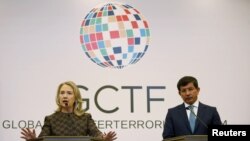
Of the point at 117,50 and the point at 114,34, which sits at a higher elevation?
the point at 114,34

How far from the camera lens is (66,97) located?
5.29 m

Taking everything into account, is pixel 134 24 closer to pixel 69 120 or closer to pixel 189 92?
pixel 189 92

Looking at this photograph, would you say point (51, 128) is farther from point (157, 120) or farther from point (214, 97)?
point (214, 97)

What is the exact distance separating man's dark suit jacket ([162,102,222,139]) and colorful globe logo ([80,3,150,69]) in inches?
89.8

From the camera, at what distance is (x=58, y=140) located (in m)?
4.44

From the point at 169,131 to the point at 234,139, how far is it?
2031 millimetres

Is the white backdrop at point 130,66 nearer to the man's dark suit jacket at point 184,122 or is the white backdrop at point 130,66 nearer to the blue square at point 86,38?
the blue square at point 86,38

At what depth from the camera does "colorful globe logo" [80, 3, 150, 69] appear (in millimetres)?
7676

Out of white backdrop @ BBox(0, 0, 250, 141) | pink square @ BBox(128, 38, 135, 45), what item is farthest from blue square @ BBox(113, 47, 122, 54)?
white backdrop @ BBox(0, 0, 250, 141)

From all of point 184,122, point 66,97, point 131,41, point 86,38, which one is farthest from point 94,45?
point 184,122

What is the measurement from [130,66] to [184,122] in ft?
7.77

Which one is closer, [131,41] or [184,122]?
[184,122]

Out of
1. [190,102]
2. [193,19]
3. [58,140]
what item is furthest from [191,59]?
[58,140]

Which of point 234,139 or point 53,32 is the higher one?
point 53,32
